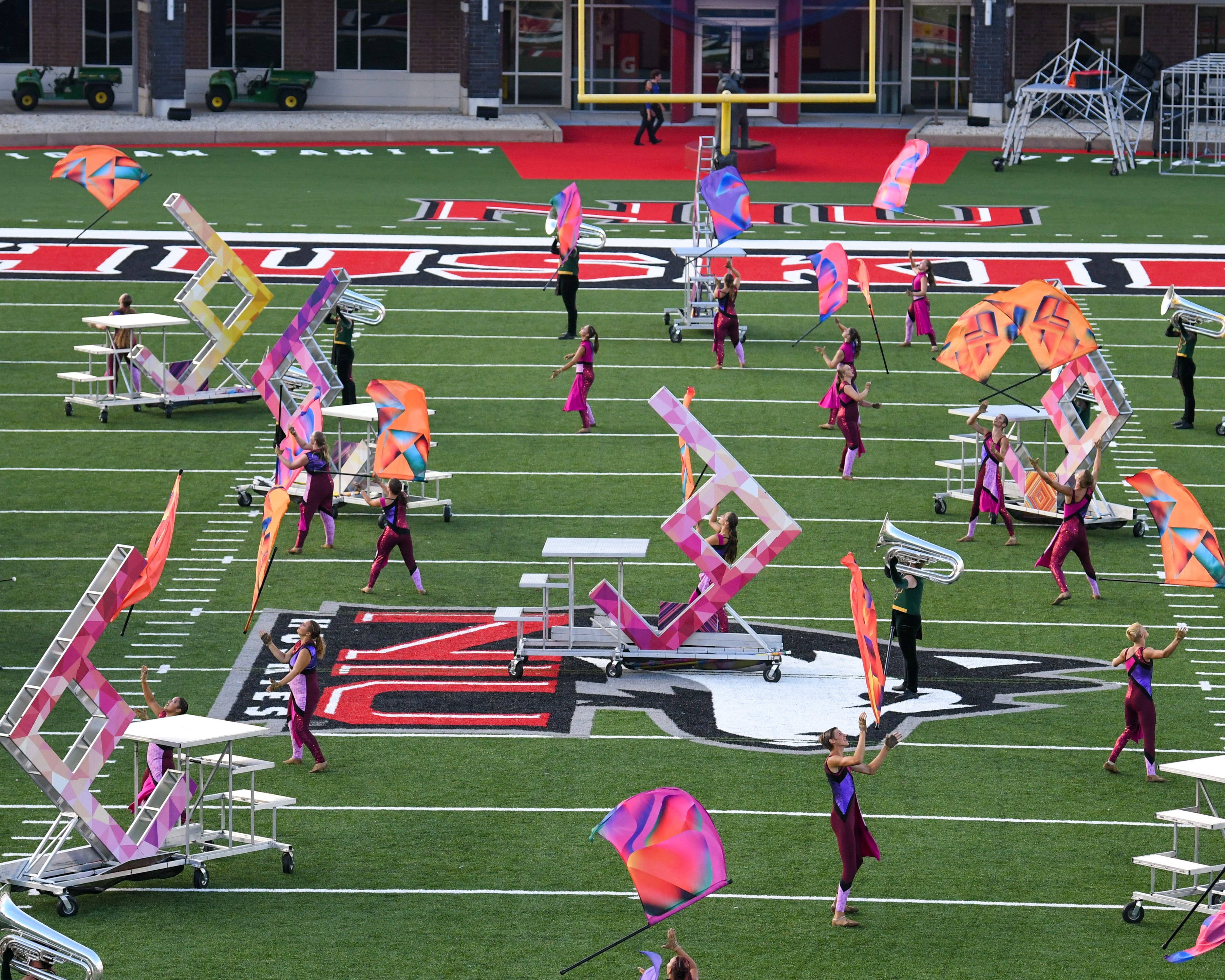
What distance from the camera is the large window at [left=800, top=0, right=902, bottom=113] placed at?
177ft

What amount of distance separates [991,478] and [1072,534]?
89.4 inches

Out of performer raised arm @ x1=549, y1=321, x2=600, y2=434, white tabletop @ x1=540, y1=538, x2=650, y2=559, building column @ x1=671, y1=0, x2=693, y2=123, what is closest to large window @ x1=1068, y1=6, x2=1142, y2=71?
building column @ x1=671, y1=0, x2=693, y2=123

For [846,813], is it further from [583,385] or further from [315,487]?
[583,385]

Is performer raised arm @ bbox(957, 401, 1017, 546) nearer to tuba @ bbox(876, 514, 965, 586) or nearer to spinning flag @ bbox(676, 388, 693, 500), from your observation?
spinning flag @ bbox(676, 388, 693, 500)

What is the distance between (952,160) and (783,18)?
199 inches

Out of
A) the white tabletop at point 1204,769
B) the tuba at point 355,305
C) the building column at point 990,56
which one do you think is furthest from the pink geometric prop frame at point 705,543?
the building column at point 990,56

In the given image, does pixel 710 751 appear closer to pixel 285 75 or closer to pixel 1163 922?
pixel 1163 922

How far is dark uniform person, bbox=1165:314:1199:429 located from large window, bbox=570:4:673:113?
29549 millimetres

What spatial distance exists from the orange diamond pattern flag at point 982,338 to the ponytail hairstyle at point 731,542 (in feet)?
11.1

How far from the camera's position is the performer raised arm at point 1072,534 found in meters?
19.8

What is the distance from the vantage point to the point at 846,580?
20812mm

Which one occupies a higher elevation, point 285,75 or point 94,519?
point 285,75

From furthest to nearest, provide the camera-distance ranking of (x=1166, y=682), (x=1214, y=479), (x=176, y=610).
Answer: (x=1214, y=479)
(x=176, y=610)
(x=1166, y=682)

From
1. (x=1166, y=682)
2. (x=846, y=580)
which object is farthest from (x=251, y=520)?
(x=1166, y=682)
